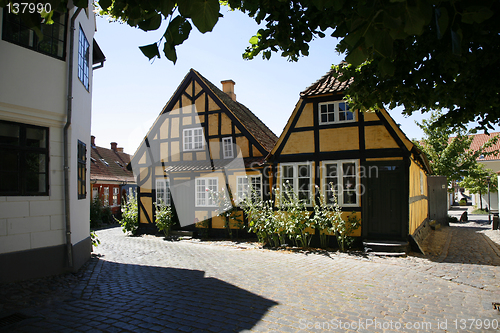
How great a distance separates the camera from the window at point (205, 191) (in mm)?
14062

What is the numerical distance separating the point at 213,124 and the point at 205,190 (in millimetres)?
2969

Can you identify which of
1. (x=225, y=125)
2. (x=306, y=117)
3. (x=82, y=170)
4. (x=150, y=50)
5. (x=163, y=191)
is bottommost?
(x=163, y=191)

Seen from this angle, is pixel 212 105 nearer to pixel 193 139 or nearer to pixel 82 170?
pixel 193 139

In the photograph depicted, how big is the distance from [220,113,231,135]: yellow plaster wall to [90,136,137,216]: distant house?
10482 millimetres

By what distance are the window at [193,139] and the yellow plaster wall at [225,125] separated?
1.11 metres

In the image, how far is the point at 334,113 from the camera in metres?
11.0

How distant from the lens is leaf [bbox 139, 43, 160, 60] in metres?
2.10

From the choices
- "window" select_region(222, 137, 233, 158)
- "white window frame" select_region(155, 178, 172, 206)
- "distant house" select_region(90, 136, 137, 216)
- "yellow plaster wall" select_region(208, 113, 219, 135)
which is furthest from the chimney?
"distant house" select_region(90, 136, 137, 216)

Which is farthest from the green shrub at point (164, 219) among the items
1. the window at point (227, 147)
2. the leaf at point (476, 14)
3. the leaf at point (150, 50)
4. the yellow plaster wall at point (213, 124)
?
the leaf at point (476, 14)

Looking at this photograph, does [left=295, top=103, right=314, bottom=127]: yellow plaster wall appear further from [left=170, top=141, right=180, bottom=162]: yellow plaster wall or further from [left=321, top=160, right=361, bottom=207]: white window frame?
[left=170, top=141, right=180, bottom=162]: yellow plaster wall

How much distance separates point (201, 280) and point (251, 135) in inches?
309

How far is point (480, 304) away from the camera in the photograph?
524 centimetres

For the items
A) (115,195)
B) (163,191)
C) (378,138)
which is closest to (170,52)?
(378,138)

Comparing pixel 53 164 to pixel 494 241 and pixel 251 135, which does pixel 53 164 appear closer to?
pixel 251 135
